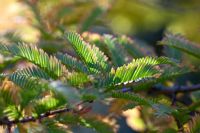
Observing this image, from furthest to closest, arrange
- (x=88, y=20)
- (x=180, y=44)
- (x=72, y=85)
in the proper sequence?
(x=88, y=20) → (x=180, y=44) → (x=72, y=85)

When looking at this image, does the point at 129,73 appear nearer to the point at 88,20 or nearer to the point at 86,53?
the point at 86,53

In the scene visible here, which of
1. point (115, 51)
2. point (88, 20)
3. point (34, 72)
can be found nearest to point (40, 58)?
point (34, 72)

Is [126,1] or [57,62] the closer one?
[57,62]

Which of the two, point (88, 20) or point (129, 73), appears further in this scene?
point (88, 20)

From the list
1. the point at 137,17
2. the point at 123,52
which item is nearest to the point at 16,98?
the point at 123,52

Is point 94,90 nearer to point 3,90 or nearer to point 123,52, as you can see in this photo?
point 3,90

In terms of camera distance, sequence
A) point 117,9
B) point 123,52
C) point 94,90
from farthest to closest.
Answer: point 117,9, point 123,52, point 94,90

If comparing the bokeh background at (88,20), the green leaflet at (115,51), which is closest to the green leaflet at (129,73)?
the green leaflet at (115,51)
